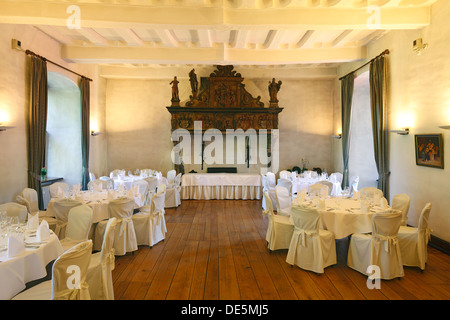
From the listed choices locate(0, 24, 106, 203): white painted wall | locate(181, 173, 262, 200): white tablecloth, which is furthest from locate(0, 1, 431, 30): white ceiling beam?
locate(181, 173, 262, 200): white tablecloth

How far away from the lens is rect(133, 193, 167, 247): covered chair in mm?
5191

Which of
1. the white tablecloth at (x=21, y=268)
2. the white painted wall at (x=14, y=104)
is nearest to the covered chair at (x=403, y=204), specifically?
the white tablecloth at (x=21, y=268)

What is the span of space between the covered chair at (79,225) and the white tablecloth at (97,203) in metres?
0.89

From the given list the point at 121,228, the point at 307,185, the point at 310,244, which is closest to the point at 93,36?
the point at 121,228

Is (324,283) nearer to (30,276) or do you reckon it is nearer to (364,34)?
(30,276)

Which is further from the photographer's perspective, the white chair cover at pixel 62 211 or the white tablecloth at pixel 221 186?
the white tablecloth at pixel 221 186

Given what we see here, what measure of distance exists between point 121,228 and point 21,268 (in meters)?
2.01

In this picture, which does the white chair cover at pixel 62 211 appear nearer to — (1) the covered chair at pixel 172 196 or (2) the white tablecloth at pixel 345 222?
(1) the covered chair at pixel 172 196

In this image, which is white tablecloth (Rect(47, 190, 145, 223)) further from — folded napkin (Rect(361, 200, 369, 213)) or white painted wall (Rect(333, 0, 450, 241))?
white painted wall (Rect(333, 0, 450, 241))

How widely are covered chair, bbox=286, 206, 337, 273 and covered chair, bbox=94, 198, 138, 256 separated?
270 cm

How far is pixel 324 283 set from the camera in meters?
3.80

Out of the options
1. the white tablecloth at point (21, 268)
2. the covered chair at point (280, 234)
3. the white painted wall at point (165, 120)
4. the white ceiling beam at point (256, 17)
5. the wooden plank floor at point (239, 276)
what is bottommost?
the wooden plank floor at point (239, 276)

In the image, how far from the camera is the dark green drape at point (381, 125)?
688cm

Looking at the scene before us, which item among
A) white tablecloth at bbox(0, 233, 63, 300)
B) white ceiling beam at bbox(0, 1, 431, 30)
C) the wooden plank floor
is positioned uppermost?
white ceiling beam at bbox(0, 1, 431, 30)
